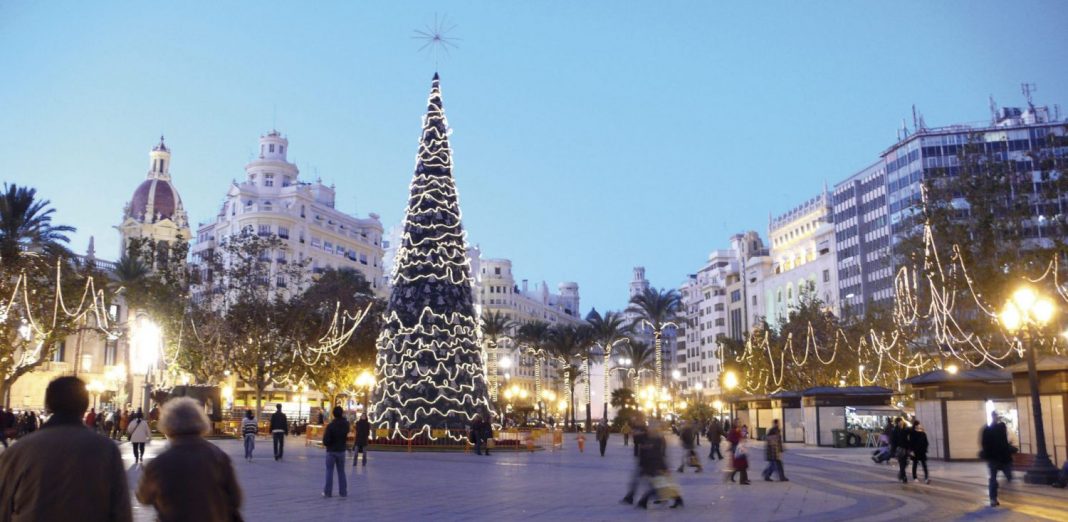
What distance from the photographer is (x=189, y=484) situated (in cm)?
529

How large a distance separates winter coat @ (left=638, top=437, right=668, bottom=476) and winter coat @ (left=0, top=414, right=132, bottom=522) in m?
11.6

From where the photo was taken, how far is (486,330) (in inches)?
3231

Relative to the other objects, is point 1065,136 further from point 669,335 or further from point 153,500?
point 669,335

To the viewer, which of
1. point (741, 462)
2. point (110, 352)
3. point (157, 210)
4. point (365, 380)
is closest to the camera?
point (741, 462)

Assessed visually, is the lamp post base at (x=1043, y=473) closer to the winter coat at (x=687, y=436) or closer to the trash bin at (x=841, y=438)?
the winter coat at (x=687, y=436)

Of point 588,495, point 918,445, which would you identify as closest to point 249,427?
point 588,495

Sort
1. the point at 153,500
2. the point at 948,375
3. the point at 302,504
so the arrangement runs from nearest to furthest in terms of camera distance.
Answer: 1. the point at 153,500
2. the point at 302,504
3. the point at 948,375

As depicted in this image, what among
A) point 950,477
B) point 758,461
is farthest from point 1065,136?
point 950,477

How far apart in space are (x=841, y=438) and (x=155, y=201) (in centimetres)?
8568

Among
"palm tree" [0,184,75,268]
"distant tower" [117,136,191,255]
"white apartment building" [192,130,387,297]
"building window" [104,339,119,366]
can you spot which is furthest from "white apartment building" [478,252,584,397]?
"palm tree" [0,184,75,268]

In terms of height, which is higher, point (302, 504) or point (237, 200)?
point (237, 200)

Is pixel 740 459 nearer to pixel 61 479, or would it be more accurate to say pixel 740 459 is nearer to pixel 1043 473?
pixel 1043 473

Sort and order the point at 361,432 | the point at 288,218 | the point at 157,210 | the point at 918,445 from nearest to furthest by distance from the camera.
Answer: the point at 918,445
the point at 361,432
the point at 288,218
the point at 157,210

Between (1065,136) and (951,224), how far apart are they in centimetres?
591
